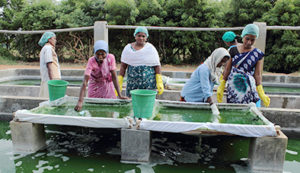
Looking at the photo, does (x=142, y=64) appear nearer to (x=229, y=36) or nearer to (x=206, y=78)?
(x=206, y=78)

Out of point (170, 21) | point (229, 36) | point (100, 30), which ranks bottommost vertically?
point (229, 36)

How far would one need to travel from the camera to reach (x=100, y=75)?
3.45 meters

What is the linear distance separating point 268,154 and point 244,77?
1022 millimetres

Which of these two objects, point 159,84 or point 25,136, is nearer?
point 25,136

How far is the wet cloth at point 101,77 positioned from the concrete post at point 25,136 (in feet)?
2.93

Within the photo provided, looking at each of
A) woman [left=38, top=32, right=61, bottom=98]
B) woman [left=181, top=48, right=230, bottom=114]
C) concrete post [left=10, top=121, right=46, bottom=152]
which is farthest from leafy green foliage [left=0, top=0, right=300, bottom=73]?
concrete post [left=10, top=121, right=46, bottom=152]

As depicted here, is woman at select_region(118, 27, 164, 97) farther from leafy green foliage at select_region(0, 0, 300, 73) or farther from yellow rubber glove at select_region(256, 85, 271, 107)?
leafy green foliage at select_region(0, 0, 300, 73)

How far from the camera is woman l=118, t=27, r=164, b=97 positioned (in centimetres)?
349

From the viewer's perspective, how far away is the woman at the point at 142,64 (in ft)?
11.5

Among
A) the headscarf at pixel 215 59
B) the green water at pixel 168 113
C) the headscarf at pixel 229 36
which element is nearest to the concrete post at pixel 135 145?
the green water at pixel 168 113

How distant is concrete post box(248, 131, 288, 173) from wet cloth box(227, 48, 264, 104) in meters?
0.79

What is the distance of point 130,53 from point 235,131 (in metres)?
1.74

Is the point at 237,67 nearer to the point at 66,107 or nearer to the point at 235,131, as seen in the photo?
the point at 235,131

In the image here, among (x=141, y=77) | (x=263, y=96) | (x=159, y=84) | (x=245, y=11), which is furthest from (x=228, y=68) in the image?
(x=245, y=11)
